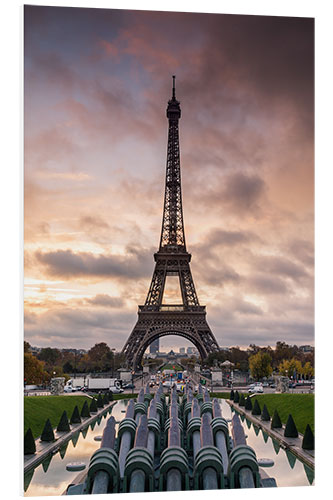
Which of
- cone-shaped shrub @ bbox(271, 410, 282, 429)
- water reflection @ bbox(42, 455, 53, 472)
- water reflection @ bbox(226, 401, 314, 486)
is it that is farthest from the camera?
cone-shaped shrub @ bbox(271, 410, 282, 429)

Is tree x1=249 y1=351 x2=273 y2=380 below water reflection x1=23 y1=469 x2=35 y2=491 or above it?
below

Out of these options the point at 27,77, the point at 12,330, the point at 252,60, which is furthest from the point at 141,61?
the point at 12,330

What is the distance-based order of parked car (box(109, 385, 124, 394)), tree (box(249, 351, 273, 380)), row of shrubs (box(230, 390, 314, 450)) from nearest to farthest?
row of shrubs (box(230, 390, 314, 450)) < parked car (box(109, 385, 124, 394)) < tree (box(249, 351, 273, 380))

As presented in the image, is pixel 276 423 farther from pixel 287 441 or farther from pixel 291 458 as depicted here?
pixel 291 458

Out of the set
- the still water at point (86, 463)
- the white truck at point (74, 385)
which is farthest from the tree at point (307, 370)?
the still water at point (86, 463)

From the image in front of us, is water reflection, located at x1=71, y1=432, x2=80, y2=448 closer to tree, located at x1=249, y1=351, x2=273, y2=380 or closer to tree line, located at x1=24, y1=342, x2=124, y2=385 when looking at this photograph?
tree line, located at x1=24, y1=342, x2=124, y2=385

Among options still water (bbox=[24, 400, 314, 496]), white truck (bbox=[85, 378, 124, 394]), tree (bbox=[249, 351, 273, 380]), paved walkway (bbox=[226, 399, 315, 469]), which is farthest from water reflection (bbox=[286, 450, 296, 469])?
tree (bbox=[249, 351, 273, 380])

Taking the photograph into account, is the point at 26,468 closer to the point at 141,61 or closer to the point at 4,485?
the point at 4,485
